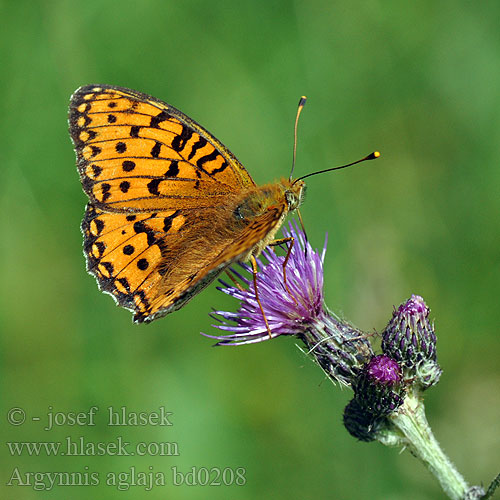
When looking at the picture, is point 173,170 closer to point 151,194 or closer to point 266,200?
point 151,194

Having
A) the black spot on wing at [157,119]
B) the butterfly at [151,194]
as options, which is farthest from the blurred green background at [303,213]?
the black spot on wing at [157,119]

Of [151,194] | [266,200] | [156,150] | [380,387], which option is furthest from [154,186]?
[380,387]

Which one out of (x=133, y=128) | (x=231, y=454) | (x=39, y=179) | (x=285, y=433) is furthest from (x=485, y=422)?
(x=39, y=179)

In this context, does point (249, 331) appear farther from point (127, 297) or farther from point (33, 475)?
point (33, 475)

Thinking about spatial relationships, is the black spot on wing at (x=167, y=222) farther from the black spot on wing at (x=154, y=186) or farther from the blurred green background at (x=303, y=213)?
the blurred green background at (x=303, y=213)

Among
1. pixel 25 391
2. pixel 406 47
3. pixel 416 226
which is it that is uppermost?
pixel 406 47

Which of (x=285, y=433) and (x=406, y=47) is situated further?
(x=406, y=47)
